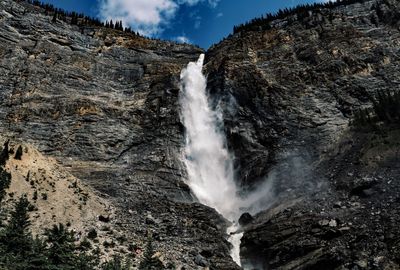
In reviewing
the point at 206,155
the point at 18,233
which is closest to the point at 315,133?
the point at 206,155

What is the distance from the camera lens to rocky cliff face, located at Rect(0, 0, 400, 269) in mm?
31641

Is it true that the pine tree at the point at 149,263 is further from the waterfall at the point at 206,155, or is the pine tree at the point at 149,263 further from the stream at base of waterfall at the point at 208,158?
the waterfall at the point at 206,155

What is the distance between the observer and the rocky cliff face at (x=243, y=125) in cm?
3164

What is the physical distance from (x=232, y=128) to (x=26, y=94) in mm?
20825

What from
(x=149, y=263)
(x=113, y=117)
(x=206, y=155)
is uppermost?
(x=113, y=117)

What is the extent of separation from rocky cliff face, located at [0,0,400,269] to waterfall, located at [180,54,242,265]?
116cm

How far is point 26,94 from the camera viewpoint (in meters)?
48.0

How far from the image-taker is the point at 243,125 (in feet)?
160

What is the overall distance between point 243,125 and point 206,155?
487 centimetres

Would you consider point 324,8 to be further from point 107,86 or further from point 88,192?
point 88,192

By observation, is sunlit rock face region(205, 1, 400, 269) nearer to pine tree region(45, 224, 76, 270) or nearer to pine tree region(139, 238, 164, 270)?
pine tree region(139, 238, 164, 270)

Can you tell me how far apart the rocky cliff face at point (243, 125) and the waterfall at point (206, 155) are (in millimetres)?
1165

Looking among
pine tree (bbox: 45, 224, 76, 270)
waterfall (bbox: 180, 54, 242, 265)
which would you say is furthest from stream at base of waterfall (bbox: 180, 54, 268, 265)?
pine tree (bbox: 45, 224, 76, 270)

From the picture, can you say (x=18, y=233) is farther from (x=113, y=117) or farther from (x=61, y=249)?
(x=113, y=117)
